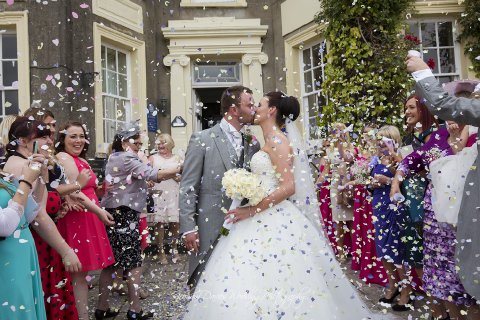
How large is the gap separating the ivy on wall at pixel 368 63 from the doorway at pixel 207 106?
315 centimetres

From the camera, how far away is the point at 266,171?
3748mm

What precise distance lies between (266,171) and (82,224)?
1662 mm

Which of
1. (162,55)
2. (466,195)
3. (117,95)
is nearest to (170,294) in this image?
(466,195)

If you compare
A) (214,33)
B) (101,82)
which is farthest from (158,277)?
(214,33)

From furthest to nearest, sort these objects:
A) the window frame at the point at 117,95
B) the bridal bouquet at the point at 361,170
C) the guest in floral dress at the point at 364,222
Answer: the window frame at the point at 117,95, the guest in floral dress at the point at 364,222, the bridal bouquet at the point at 361,170

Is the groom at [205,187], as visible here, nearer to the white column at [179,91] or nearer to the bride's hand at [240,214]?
the bride's hand at [240,214]

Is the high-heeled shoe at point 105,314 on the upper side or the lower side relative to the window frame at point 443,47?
lower

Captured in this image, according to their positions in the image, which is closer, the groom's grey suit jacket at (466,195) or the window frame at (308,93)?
the groom's grey suit jacket at (466,195)

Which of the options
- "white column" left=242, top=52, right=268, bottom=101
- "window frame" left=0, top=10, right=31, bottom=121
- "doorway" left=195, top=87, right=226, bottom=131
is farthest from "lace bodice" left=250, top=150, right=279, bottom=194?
"white column" left=242, top=52, right=268, bottom=101

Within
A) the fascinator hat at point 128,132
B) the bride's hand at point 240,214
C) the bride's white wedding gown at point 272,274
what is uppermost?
the fascinator hat at point 128,132

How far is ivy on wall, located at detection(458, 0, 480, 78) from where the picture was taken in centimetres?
Result: 849

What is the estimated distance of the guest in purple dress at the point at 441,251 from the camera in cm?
334

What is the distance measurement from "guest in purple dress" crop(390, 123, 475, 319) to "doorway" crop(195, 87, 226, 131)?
23.5 ft

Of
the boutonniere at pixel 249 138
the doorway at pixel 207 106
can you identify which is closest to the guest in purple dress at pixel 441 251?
the boutonniere at pixel 249 138
